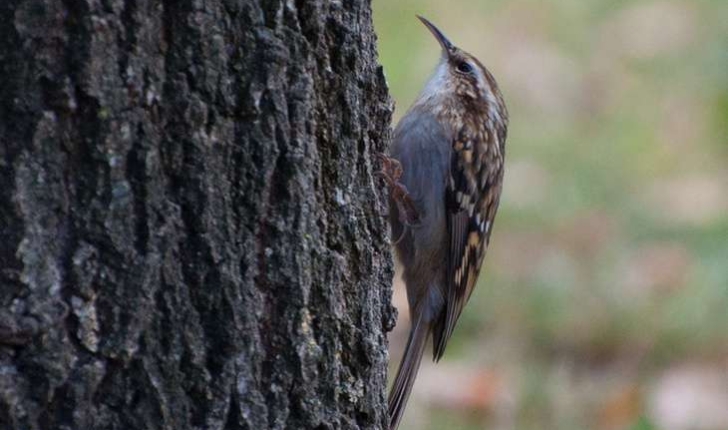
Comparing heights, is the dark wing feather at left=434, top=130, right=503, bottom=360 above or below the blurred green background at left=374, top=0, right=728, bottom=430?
below

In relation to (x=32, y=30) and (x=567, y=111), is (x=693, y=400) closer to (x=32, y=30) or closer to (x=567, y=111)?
(x=567, y=111)

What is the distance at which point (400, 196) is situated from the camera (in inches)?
175

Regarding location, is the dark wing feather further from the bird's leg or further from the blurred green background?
the blurred green background

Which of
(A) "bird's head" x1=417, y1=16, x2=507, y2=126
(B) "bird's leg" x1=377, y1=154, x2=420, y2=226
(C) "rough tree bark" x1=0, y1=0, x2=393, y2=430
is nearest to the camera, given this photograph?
(C) "rough tree bark" x1=0, y1=0, x2=393, y2=430

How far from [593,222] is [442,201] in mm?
2521

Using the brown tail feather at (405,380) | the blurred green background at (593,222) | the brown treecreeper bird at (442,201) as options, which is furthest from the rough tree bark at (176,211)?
the brown treecreeper bird at (442,201)

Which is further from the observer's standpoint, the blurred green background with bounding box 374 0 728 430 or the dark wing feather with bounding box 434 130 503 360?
the blurred green background with bounding box 374 0 728 430

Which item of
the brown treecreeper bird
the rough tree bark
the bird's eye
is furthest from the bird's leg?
the rough tree bark

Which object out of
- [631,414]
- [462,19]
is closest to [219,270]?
[631,414]

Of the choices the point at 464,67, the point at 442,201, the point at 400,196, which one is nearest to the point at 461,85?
the point at 464,67

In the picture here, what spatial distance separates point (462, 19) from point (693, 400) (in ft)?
12.1

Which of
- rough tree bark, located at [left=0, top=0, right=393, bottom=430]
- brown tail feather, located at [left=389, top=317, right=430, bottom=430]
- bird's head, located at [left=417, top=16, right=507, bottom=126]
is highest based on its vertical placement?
bird's head, located at [left=417, top=16, right=507, bottom=126]

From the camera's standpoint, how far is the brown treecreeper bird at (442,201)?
15.2 ft

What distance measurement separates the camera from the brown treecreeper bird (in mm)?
4645
